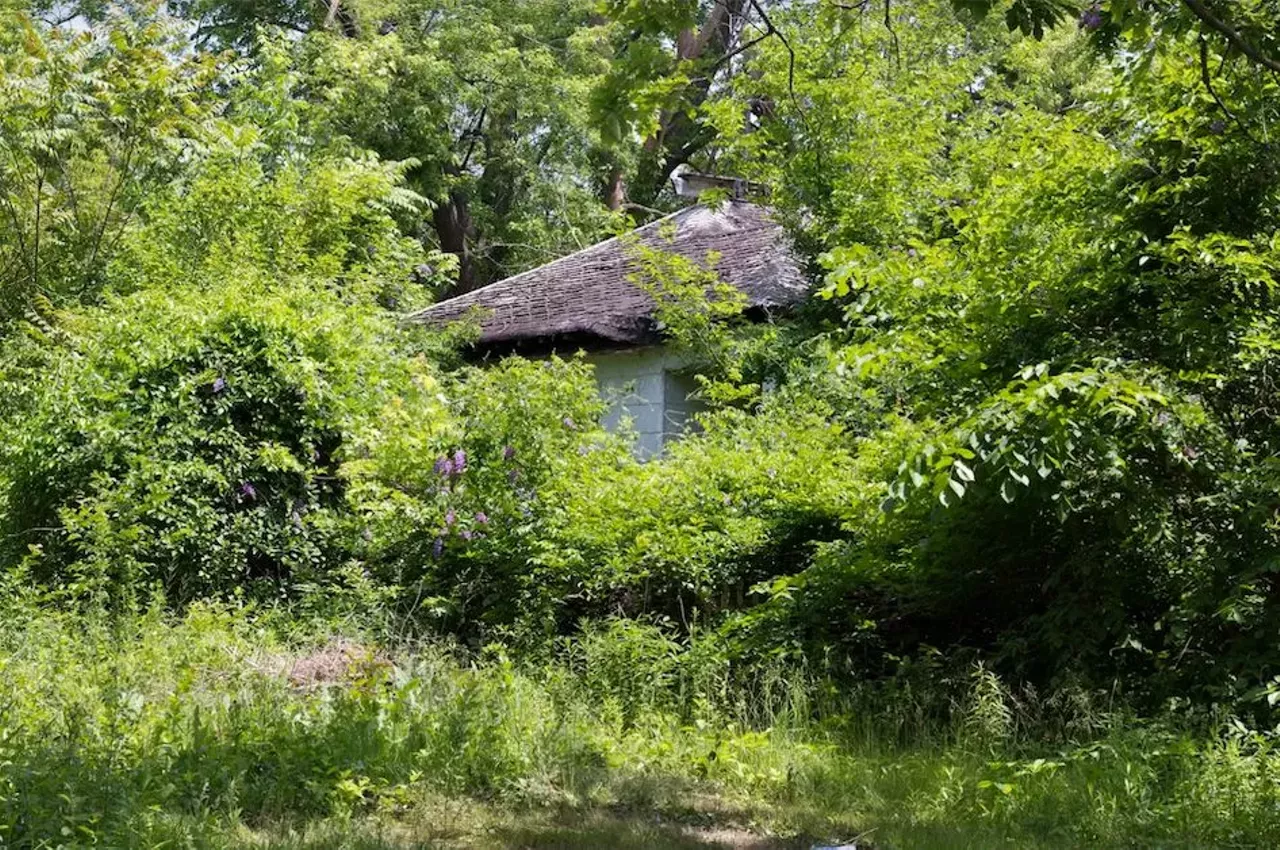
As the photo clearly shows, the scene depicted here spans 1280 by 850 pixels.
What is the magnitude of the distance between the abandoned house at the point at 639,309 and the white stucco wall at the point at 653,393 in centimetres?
1

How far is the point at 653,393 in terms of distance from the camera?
1526cm

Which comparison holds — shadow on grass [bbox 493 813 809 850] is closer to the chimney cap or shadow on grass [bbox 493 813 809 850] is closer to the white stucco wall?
the white stucco wall

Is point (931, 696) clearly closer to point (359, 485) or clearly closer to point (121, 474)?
point (359, 485)

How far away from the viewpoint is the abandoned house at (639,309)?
48.1ft

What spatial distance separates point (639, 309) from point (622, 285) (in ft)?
4.06

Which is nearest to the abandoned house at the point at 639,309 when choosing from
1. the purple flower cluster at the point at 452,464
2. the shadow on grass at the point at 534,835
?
the purple flower cluster at the point at 452,464

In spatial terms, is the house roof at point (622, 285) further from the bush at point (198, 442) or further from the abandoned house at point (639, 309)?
the bush at point (198, 442)

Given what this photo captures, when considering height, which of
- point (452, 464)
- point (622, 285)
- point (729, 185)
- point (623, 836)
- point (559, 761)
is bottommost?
point (623, 836)

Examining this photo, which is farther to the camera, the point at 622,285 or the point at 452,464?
the point at 622,285

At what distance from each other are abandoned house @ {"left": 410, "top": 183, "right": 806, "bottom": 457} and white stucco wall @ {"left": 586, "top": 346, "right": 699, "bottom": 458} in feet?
0.04

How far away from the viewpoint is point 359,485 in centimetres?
1053

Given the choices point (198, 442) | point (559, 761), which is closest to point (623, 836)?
point (559, 761)

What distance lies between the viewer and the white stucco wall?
15117 millimetres

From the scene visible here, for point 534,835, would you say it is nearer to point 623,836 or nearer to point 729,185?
point 623,836
